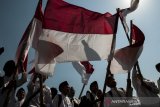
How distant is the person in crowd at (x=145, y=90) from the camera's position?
909 cm

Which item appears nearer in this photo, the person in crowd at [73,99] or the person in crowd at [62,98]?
the person in crowd at [62,98]

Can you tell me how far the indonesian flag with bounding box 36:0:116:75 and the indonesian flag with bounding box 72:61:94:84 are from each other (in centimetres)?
269

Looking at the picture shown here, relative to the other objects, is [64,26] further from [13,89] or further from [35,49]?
[13,89]

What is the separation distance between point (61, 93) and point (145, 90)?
9.72ft

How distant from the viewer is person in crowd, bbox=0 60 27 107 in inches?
297

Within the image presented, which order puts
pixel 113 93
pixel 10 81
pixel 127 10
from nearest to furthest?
pixel 10 81, pixel 113 93, pixel 127 10

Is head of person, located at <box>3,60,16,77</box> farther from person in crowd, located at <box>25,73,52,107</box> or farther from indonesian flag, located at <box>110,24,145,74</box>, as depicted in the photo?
indonesian flag, located at <box>110,24,145,74</box>

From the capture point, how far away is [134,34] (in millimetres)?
10445

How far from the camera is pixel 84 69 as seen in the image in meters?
12.8

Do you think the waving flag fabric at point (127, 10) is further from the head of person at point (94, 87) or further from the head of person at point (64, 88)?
the head of person at point (64, 88)

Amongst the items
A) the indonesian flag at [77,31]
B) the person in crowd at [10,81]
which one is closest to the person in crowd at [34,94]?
the person in crowd at [10,81]

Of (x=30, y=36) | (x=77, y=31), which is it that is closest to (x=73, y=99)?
(x=77, y=31)

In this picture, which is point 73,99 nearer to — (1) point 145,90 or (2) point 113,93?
(2) point 113,93

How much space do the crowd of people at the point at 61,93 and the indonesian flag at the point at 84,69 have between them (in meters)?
1.21
